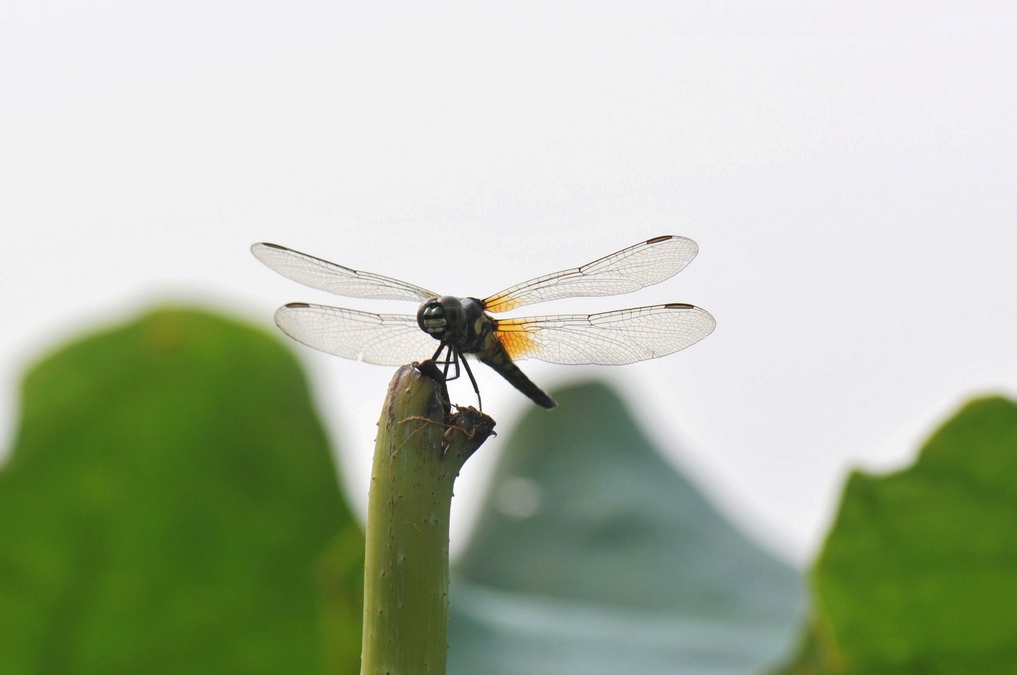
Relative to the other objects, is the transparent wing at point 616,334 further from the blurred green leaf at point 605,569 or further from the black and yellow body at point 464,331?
the blurred green leaf at point 605,569

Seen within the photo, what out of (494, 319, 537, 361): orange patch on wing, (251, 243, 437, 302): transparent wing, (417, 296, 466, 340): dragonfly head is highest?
(251, 243, 437, 302): transparent wing

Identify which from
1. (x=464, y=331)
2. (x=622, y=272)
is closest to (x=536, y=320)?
(x=622, y=272)

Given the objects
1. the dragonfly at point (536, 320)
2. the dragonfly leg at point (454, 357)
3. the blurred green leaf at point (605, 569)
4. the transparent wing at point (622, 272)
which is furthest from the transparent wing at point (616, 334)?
the blurred green leaf at point (605, 569)

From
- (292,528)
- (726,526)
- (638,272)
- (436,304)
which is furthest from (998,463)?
(726,526)

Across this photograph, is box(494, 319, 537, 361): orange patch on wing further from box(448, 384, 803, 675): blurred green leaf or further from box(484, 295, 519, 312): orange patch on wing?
box(448, 384, 803, 675): blurred green leaf

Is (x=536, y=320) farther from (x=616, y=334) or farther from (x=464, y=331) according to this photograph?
(x=464, y=331)

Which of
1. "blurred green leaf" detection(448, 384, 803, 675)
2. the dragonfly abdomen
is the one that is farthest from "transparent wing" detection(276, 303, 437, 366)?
"blurred green leaf" detection(448, 384, 803, 675)

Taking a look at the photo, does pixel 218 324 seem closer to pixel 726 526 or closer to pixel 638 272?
pixel 638 272
